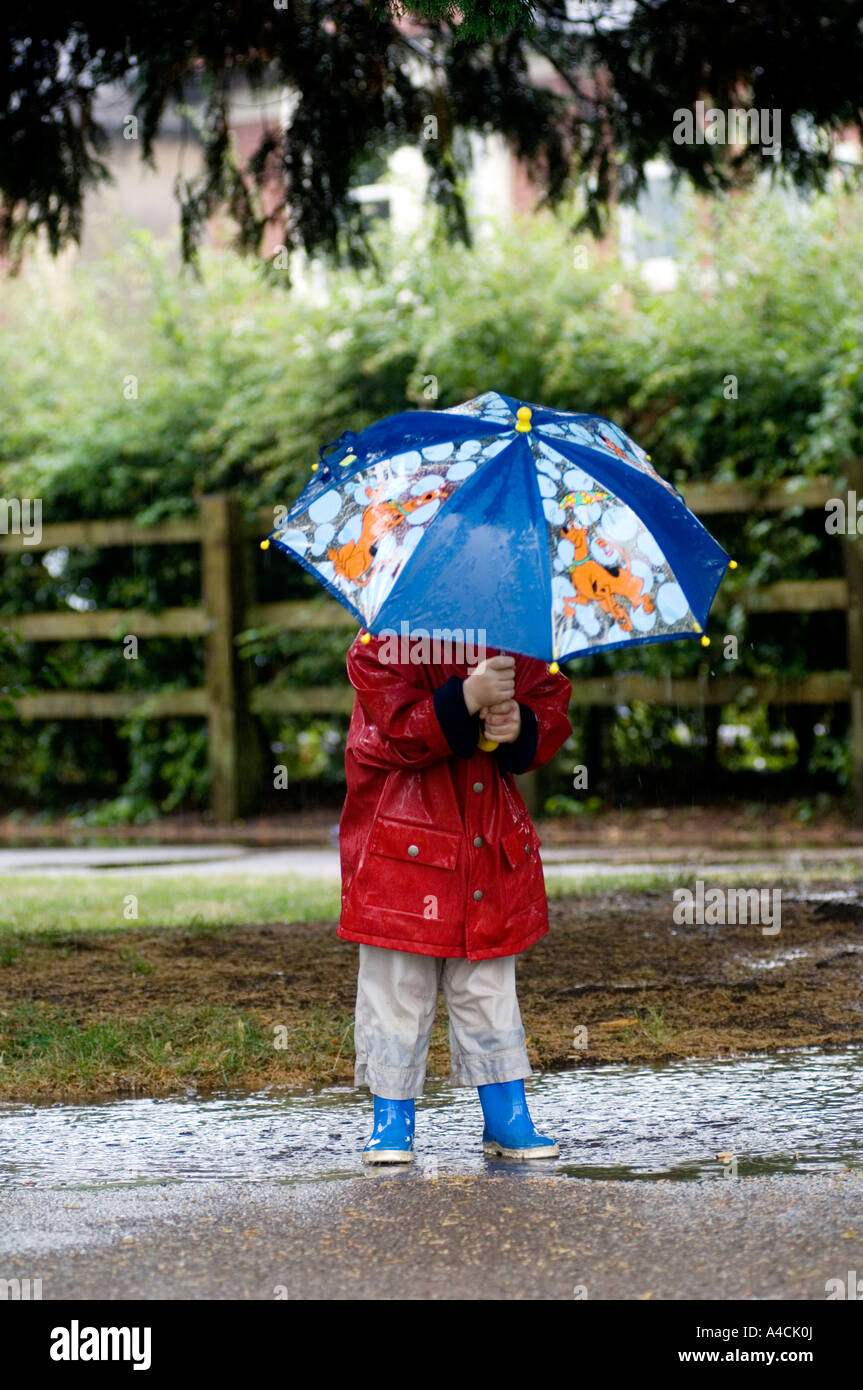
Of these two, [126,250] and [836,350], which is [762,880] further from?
[126,250]

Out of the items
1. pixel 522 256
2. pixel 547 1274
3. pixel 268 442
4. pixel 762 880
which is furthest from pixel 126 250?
pixel 547 1274

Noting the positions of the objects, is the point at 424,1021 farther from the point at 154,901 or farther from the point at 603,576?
the point at 154,901

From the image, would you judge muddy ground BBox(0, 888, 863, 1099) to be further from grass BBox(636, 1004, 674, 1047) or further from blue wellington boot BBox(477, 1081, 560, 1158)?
blue wellington boot BBox(477, 1081, 560, 1158)

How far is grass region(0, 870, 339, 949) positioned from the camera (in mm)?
7262

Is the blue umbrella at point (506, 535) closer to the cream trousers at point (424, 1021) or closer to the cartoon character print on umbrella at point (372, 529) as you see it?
the cartoon character print on umbrella at point (372, 529)

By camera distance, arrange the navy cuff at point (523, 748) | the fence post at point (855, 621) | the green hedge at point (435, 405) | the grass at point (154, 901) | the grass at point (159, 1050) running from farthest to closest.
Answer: the green hedge at point (435, 405)
the fence post at point (855, 621)
the grass at point (154, 901)
the grass at point (159, 1050)
the navy cuff at point (523, 748)

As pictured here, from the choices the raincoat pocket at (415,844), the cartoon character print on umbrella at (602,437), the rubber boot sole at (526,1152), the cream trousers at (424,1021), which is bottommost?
the rubber boot sole at (526,1152)

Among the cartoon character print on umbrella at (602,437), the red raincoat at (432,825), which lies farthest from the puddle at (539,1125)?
the cartoon character print on umbrella at (602,437)

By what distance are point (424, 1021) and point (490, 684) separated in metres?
0.80

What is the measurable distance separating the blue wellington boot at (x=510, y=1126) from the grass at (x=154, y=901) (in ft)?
10.3

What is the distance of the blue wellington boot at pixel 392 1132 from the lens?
3.92 metres

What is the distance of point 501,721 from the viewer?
3963 mm

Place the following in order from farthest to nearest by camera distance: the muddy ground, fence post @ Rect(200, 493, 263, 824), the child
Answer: fence post @ Rect(200, 493, 263, 824), the muddy ground, the child

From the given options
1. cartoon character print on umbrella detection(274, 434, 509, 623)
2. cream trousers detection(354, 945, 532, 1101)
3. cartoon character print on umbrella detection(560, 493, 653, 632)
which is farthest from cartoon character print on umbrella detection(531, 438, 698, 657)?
cream trousers detection(354, 945, 532, 1101)
